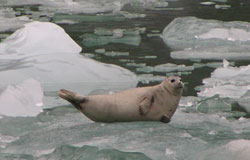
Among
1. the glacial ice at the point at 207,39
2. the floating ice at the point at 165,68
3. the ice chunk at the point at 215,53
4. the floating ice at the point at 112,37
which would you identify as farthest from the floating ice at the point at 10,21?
the floating ice at the point at 165,68

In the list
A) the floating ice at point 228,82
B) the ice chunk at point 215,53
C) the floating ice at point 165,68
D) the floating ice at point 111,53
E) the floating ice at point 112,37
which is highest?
the floating ice at point 228,82

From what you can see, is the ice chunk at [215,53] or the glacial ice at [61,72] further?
the ice chunk at [215,53]

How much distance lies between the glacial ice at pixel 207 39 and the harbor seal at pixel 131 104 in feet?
7.98

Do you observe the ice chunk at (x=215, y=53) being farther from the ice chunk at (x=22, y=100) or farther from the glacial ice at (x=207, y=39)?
the ice chunk at (x=22, y=100)

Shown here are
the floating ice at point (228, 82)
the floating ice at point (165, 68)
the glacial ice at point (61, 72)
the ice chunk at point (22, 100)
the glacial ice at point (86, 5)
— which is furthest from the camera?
the glacial ice at point (86, 5)

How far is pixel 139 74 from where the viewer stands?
5.80 meters

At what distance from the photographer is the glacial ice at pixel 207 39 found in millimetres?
6641

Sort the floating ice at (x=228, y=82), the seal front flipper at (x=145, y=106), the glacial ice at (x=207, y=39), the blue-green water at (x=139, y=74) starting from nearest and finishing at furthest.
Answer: the blue-green water at (x=139, y=74) → the seal front flipper at (x=145, y=106) → the floating ice at (x=228, y=82) → the glacial ice at (x=207, y=39)

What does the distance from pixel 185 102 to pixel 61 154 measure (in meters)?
1.56

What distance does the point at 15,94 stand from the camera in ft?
15.0

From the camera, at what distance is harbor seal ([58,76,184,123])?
4.02 meters

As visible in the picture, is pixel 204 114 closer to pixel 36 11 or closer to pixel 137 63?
pixel 137 63

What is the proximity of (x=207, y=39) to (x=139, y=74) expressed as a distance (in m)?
1.86

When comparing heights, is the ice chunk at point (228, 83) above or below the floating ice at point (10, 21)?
above
